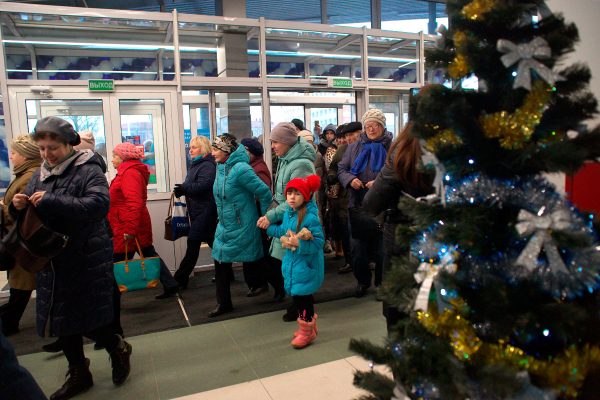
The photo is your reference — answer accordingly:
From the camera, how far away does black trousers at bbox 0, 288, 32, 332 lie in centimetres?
371

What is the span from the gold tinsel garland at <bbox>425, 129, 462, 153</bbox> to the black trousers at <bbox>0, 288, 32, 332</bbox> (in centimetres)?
357

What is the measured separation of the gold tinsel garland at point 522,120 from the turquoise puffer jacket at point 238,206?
2810mm

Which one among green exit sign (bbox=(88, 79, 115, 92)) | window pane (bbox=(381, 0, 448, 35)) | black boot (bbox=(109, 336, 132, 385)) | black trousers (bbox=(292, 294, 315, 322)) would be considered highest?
window pane (bbox=(381, 0, 448, 35))

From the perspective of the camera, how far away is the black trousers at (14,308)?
3.71 meters

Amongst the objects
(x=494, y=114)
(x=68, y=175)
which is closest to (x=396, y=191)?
(x=494, y=114)

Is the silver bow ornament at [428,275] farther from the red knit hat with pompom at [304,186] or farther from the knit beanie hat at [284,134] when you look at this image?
the knit beanie hat at [284,134]

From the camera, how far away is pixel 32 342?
3637 mm

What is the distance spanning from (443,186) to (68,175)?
2143 millimetres

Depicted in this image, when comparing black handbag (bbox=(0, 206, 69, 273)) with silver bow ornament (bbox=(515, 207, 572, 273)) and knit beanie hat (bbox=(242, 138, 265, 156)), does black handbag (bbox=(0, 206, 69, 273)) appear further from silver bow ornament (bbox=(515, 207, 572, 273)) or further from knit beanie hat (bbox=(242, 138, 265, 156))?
knit beanie hat (bbox=(242, 138, 265, 156))

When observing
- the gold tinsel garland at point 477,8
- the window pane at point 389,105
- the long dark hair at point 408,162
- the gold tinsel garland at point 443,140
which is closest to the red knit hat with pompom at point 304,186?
the long dark hair at point 408,162

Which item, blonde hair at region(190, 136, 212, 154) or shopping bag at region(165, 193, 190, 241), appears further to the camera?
shopping bag at region(165, 193, 190, 241)

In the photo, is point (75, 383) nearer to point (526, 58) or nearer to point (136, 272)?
point (136, 272)

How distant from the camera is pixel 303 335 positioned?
3.29 m

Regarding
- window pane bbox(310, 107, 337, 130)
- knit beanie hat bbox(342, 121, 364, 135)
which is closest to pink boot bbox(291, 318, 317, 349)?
knit beanie hat bbox(342, 121, 364, 135)
